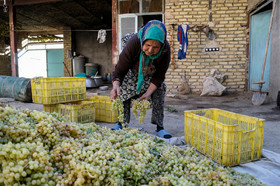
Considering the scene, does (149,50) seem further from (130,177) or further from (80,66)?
(80,66)

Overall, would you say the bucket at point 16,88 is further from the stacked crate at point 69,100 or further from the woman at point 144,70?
the woman at point 144,70

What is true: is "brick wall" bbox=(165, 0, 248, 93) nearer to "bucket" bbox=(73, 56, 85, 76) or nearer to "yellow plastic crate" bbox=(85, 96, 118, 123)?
"yellow plastic crate" bbox=(85, 96, 118, 123)

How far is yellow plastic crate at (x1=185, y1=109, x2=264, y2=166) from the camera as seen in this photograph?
2.05 metres

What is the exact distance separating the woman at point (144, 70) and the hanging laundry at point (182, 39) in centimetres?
461

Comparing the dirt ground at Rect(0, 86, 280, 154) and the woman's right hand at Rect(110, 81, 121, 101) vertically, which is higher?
the woman's right hand at Rect(110, 81, 121, 101)

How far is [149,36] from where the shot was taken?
92.0 inches

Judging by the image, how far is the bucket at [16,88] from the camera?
5.47 metres

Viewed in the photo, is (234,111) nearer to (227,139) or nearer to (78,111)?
(227,139)

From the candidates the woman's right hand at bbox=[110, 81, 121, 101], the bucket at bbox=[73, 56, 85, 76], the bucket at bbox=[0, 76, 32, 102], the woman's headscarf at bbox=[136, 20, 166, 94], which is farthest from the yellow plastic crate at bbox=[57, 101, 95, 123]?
the bucket at bbox=[73, 56, 85, 76]

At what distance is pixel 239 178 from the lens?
1564 millimetres

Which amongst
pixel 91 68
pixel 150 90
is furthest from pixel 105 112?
pixel 91 68

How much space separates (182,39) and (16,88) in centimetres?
532

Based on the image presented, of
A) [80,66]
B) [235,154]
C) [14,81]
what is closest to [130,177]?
[235,154]

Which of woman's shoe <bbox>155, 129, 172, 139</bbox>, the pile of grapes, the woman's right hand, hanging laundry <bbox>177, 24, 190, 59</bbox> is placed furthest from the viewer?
hanging laundry <bbox>177, 24, 190, 59</bbox>
